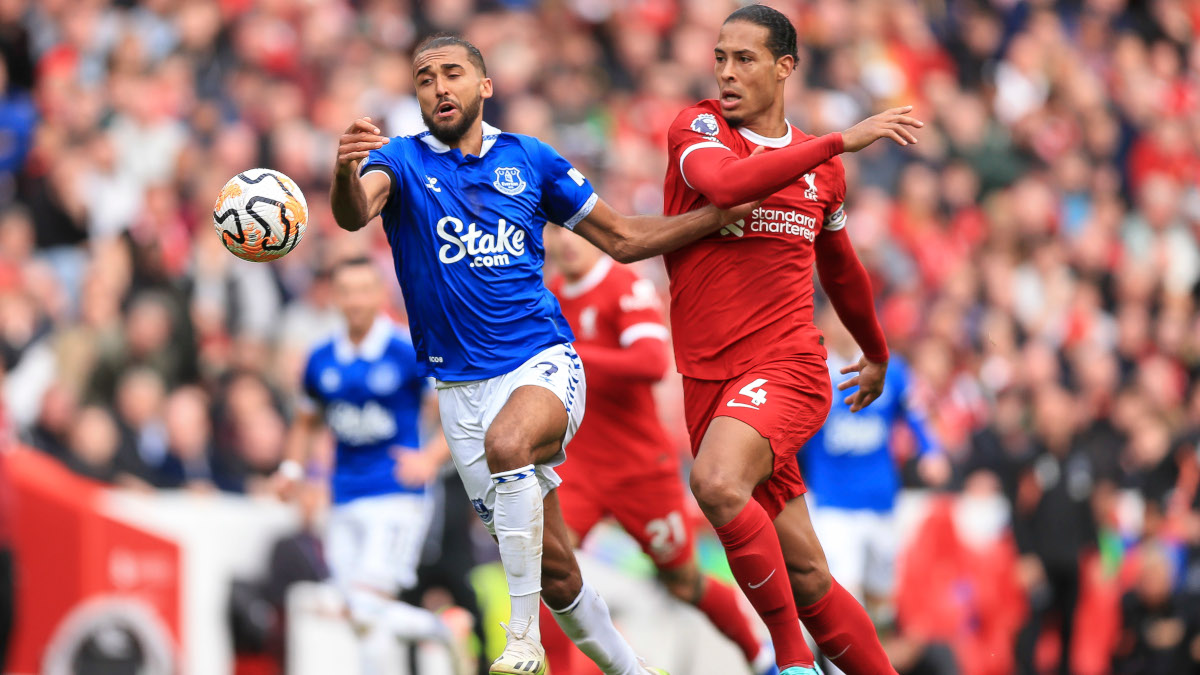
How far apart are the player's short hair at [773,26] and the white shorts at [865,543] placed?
557 centimetres

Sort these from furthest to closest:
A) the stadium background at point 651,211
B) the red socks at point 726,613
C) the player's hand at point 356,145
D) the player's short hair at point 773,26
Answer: the stadium background at point 651,211, the red socks at point 726,613, the player's short hair at point 773,26, the player's hand at point 356,145

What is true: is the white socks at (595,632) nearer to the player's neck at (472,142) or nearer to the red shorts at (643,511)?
the red shorts at (643,511)

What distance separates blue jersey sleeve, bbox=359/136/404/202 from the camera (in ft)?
21.8

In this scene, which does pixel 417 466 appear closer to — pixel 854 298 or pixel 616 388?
pixel 616 388

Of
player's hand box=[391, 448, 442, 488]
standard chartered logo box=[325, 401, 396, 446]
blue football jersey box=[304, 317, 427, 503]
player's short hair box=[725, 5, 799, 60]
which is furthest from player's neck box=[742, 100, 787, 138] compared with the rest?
standard chartered logo box=[325, 401, 396, 446]

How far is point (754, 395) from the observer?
657 centimetres

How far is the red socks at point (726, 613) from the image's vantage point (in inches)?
344

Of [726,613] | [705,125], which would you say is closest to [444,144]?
[705,125]

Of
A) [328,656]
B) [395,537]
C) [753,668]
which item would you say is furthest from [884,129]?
[328,656]

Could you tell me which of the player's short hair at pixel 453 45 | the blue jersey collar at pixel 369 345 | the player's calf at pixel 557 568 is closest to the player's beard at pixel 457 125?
the player's short hair at pixel 453 45

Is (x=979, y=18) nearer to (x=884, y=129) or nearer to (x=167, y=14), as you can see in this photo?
(x=167, y=14)

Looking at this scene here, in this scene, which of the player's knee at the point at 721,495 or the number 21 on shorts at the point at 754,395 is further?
the number 21 on shorts at the point at 754,395

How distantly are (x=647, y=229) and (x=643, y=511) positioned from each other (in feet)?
8.06

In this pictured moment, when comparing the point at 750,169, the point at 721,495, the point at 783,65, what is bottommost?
the point at 721,495
